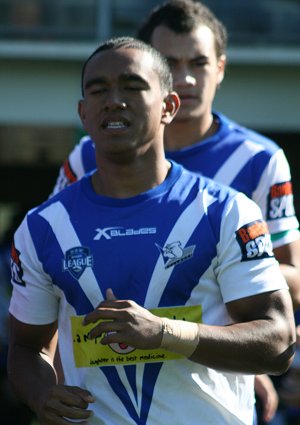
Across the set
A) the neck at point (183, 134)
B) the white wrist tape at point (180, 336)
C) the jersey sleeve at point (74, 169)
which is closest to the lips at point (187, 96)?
the neck at point (183, 134)

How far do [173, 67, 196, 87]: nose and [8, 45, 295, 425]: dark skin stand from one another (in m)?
0.72

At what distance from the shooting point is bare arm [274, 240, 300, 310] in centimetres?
479

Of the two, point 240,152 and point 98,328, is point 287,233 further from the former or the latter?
point 98,328

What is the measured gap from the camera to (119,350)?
13.3 feet

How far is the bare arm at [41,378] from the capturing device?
3904mm

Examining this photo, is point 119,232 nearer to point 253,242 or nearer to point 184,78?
point 253,242

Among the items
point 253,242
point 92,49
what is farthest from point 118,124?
point 92,49

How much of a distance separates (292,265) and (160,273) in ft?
3.37

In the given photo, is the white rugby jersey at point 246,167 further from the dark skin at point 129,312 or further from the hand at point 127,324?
the hand at point 127,324

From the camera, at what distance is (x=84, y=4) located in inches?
535

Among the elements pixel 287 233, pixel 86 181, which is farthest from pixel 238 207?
pixel 287 233

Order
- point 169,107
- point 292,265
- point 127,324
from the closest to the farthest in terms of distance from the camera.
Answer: point 127,324 < point 169,107 < point 292,265

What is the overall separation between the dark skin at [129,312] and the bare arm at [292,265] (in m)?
0.76

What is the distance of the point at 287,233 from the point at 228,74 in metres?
8.18
